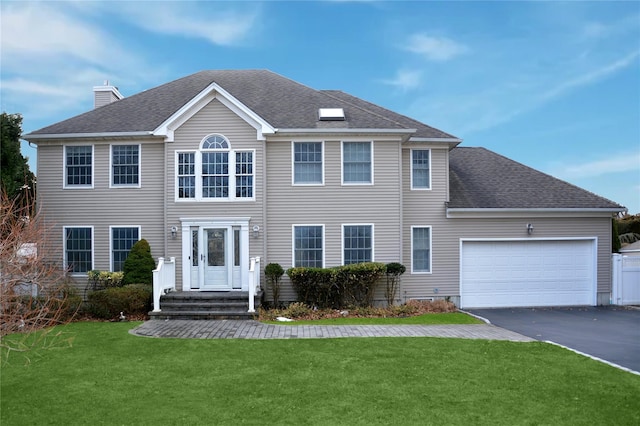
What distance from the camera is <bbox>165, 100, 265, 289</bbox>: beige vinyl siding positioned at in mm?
15719

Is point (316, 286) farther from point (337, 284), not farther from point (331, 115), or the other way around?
point (331, 115)

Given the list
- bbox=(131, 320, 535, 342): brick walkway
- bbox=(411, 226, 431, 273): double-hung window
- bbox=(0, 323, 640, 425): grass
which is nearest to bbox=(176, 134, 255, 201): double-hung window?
bbox=(131, 320, 535, 342): brick walkway

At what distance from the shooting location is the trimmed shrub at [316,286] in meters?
15.0

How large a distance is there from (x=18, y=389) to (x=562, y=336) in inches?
463

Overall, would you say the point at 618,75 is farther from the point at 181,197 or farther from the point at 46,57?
the point at 46,57

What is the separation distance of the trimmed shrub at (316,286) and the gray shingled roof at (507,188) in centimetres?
529

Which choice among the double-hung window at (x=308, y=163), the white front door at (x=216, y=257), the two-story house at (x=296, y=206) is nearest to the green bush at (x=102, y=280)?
the two-story house at (x=296, y=206)

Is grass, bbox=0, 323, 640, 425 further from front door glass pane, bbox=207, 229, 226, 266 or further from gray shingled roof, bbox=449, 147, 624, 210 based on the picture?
gray shingled roof, bbox=449, 147, 624, 210

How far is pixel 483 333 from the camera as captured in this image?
12.1 metres

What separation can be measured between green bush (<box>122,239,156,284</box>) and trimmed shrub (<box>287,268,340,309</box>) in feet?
14.8

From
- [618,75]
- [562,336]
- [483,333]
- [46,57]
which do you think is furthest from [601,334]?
[46,57]

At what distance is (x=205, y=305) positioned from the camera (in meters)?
14.3

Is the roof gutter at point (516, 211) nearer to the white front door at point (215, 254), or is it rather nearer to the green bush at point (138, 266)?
the white front door at point (215, 254)

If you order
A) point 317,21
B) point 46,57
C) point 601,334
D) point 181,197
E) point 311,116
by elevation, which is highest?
point 317,21
